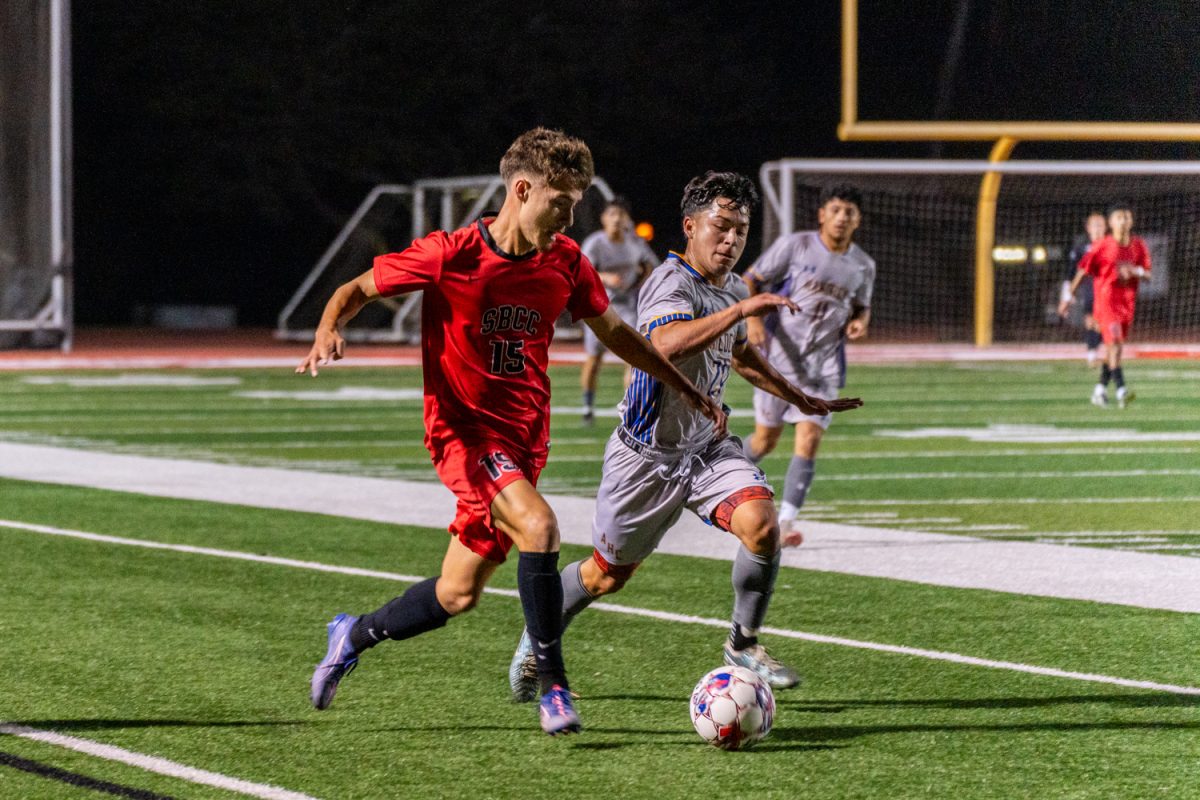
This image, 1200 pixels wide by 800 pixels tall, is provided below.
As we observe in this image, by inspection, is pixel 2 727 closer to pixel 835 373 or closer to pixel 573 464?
pixel 835 373

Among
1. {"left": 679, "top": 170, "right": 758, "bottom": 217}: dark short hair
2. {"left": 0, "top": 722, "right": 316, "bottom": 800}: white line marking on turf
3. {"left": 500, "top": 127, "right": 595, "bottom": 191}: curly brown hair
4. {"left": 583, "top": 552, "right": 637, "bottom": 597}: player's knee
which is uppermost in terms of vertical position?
{"left": 500, "top": 127, "right": 595, "bottom": 191}: curly brown hair

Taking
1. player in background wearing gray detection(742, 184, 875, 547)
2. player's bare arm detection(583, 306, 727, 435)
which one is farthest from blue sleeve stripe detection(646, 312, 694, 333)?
player in background wearing gray detection(742, 184, 875, 547)

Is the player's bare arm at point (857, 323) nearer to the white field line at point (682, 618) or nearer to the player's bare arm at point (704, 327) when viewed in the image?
the white field line at point (682, 618)

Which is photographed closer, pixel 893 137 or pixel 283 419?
pixel 283 419

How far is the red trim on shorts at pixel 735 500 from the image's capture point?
632 cm

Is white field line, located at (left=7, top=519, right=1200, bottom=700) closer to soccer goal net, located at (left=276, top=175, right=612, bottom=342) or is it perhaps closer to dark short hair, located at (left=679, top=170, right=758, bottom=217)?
dark short hair, located at (left=679, top=170, right=758, bottom=217)

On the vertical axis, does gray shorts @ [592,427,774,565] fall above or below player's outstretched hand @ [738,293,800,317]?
below

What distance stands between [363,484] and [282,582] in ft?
14.4

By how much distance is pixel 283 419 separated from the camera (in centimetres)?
1984

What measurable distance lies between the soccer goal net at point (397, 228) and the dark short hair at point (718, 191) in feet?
89.8

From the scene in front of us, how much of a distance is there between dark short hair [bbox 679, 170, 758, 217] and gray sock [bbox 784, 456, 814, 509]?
4208 millimetres

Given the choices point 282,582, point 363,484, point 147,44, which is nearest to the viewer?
point 282,582

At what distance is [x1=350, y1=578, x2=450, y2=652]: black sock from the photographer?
6055 mm

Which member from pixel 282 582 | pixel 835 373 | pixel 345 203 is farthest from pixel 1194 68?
pixel 345 203
